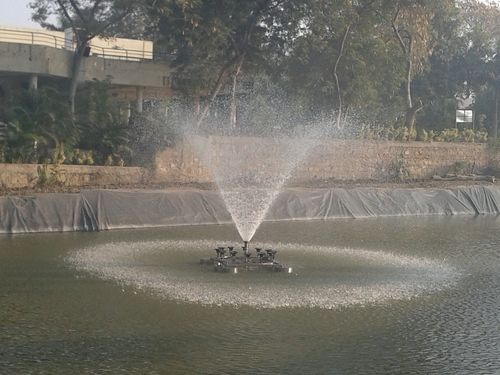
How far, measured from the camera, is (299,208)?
27266 millimetres

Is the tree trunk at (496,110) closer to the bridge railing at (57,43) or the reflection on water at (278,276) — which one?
the bridge railing at (57,43)

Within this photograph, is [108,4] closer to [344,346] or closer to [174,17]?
[174,17]

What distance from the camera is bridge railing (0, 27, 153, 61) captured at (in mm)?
37250

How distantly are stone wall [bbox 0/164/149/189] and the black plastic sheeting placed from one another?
306cm

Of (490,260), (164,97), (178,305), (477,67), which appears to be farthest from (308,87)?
(178,305)

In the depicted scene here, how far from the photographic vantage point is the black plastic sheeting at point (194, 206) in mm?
21547

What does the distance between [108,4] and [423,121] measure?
2554cm

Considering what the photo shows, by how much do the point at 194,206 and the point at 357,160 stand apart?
13240 millimetres

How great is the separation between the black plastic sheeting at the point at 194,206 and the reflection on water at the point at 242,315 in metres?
1.63

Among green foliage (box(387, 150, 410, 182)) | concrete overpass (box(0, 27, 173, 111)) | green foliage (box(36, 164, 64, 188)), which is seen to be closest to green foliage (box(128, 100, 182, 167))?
green foliage (box(36, 164, 64, 188))

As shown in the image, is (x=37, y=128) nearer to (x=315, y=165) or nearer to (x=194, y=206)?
(x=194, y=206)

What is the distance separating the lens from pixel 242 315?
1203 cm

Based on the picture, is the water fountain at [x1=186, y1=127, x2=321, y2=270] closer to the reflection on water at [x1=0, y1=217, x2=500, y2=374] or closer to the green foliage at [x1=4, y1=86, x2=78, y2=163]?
the green foliage at [x1=4, y1=86, x2=78, y2=163]

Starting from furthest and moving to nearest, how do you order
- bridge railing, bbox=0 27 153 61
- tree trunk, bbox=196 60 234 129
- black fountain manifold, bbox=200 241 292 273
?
bridge railing, bbox=0 27 153 61
tree trunk, bbox=196 60 234 129
black fountain manifold, bbox=200 241 292 273
